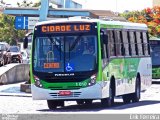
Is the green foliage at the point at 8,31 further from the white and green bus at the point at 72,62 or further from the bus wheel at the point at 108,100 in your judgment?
the white and green bus at the point at 72,62

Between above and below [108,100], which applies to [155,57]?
above

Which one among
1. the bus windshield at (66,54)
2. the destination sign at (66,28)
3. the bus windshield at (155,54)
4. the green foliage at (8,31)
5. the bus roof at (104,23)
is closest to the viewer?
the bus windshield at (66,54)

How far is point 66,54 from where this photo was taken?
23.0 m

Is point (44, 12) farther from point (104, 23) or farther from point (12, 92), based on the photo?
point (104, 23)

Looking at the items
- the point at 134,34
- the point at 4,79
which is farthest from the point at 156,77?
the point at 134,34

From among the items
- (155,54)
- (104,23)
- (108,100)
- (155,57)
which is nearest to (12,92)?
(108,100)

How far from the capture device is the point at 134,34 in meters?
27.9

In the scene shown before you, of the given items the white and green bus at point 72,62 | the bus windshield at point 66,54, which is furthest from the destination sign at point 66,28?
the bus windshield at point 66,54

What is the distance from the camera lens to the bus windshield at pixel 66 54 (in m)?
22.9

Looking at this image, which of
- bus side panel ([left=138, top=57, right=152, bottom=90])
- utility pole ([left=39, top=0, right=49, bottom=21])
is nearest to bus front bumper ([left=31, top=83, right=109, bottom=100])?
bus side panel ([left=138, top=57, right=152, bottom=90])

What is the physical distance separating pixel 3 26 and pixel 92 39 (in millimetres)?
86206

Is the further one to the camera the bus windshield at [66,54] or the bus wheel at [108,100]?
the bus wheel at [108,100]

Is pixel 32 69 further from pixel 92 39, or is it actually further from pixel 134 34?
pixel 134 34

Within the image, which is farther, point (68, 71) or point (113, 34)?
point (113, 34)
